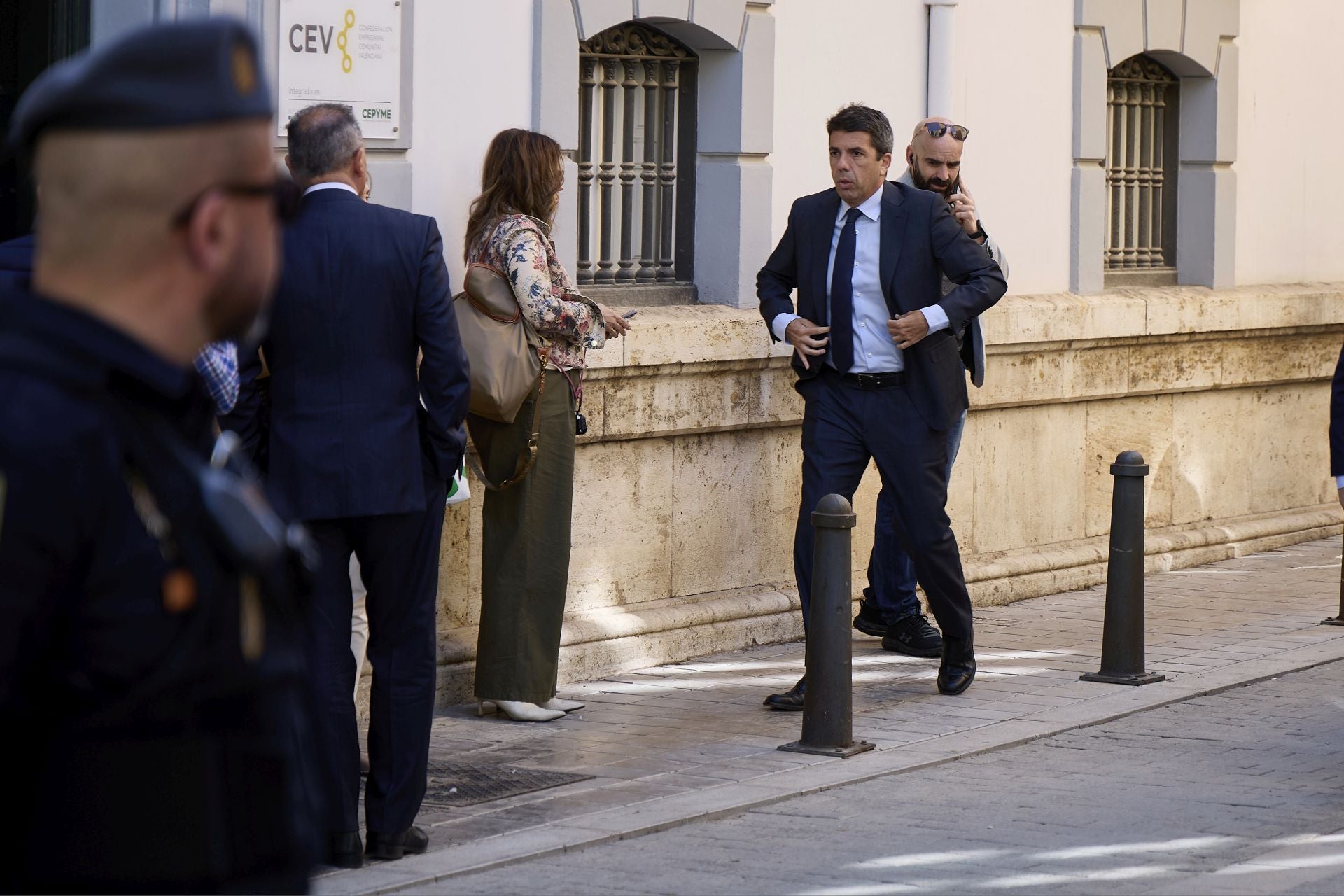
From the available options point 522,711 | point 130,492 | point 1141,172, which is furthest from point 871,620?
point 130,492

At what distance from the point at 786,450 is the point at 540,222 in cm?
254

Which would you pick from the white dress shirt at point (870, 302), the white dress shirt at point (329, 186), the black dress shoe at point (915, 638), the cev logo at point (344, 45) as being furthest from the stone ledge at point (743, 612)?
the white dress shirt at point (329, 186)

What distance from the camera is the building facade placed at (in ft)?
26.3

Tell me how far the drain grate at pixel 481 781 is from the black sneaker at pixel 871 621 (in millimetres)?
2651

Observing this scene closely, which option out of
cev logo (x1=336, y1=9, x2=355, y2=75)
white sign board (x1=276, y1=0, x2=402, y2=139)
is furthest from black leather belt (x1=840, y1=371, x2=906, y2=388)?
cev logo (x1=336, y1=9, x2=355, y2=75)

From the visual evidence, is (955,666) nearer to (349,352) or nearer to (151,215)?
(349,352)

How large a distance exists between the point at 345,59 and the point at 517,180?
0.73 m

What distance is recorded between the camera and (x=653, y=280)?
9.11m

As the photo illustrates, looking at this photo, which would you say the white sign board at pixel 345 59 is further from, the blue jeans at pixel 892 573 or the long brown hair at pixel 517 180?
the blue jeans at pixel 892 573

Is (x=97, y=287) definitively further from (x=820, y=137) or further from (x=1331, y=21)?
(x=1331, y=21)

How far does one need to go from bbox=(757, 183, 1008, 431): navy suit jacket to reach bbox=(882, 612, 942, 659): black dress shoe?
1312 millimetres

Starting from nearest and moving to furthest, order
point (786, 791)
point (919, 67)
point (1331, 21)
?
1. point (786, 791)
2. point (919, 67)
3. point (1331, 21)

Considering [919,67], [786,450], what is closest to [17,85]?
[786,450]

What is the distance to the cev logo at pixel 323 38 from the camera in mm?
7012
